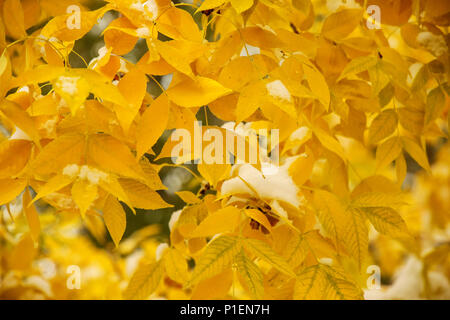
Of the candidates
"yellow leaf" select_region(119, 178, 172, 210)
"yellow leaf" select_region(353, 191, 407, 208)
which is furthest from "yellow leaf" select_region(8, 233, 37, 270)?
"yellow leaf" select_region(353, 191, 407, 208)

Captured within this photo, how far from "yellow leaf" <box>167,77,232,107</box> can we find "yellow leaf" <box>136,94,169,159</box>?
1 centimetres

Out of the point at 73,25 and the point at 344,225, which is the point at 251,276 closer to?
the point at 344,225

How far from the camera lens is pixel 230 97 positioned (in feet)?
1.54

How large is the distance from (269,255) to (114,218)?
5.9 inches

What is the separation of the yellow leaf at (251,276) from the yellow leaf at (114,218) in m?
0.12

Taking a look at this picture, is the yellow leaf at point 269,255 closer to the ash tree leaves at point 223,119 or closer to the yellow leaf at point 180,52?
the ash tree leaves at point 223,119

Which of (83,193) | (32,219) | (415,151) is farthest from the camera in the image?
(415,151)

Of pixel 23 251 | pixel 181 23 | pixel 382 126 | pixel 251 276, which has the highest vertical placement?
pixel 181 23

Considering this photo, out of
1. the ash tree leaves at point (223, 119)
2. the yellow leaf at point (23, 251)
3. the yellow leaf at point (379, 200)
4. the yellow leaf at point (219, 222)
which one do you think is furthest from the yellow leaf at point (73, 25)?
the yellow leaf at point (23, 251)

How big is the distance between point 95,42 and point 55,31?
0.93 m

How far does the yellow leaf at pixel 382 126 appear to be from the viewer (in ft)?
1.82

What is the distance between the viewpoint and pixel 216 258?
1.27ft

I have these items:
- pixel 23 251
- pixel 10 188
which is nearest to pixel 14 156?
pixel 10 188
